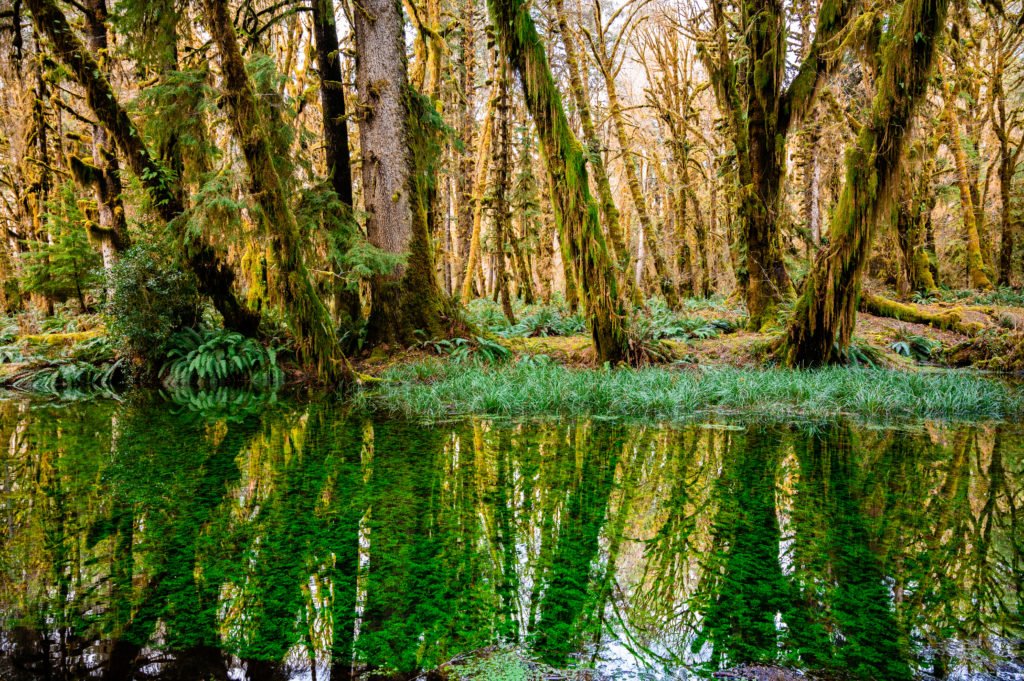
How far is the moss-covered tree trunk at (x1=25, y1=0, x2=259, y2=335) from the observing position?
27.5 feet

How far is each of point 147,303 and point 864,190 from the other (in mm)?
9887

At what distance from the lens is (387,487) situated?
3.85 metres

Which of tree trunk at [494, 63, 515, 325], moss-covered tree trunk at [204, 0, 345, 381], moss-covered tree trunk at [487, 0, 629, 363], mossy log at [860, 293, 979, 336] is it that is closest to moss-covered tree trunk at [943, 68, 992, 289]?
mossy log at [860, 293, 979, 336]

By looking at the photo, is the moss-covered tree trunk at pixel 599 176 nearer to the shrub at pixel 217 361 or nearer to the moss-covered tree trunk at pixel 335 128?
the moss-covered tree trunk at pixel 335 128

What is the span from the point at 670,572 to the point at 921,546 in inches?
50.4

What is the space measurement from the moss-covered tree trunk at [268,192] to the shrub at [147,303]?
9.47ft

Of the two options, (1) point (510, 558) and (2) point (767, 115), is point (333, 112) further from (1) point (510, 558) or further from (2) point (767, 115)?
(1) point (510, 558)

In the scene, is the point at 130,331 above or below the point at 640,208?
below

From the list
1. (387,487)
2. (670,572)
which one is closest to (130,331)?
(387,487)

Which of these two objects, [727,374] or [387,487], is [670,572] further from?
[727,374]

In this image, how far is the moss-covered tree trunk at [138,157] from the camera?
8.37 meters

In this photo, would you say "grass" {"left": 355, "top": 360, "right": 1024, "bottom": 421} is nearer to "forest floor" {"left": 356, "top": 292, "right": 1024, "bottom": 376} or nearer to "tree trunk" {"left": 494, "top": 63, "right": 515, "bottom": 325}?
"forest floor" {"left": 356, "top": 292, "right": 1024, "bottom": 376}

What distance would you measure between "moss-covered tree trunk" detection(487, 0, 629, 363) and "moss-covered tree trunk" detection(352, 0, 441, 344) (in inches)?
85.9

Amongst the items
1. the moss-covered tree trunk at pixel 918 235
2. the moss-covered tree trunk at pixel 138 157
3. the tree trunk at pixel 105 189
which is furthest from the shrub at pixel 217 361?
the moss-covered tree trunk at pixel 918 235
